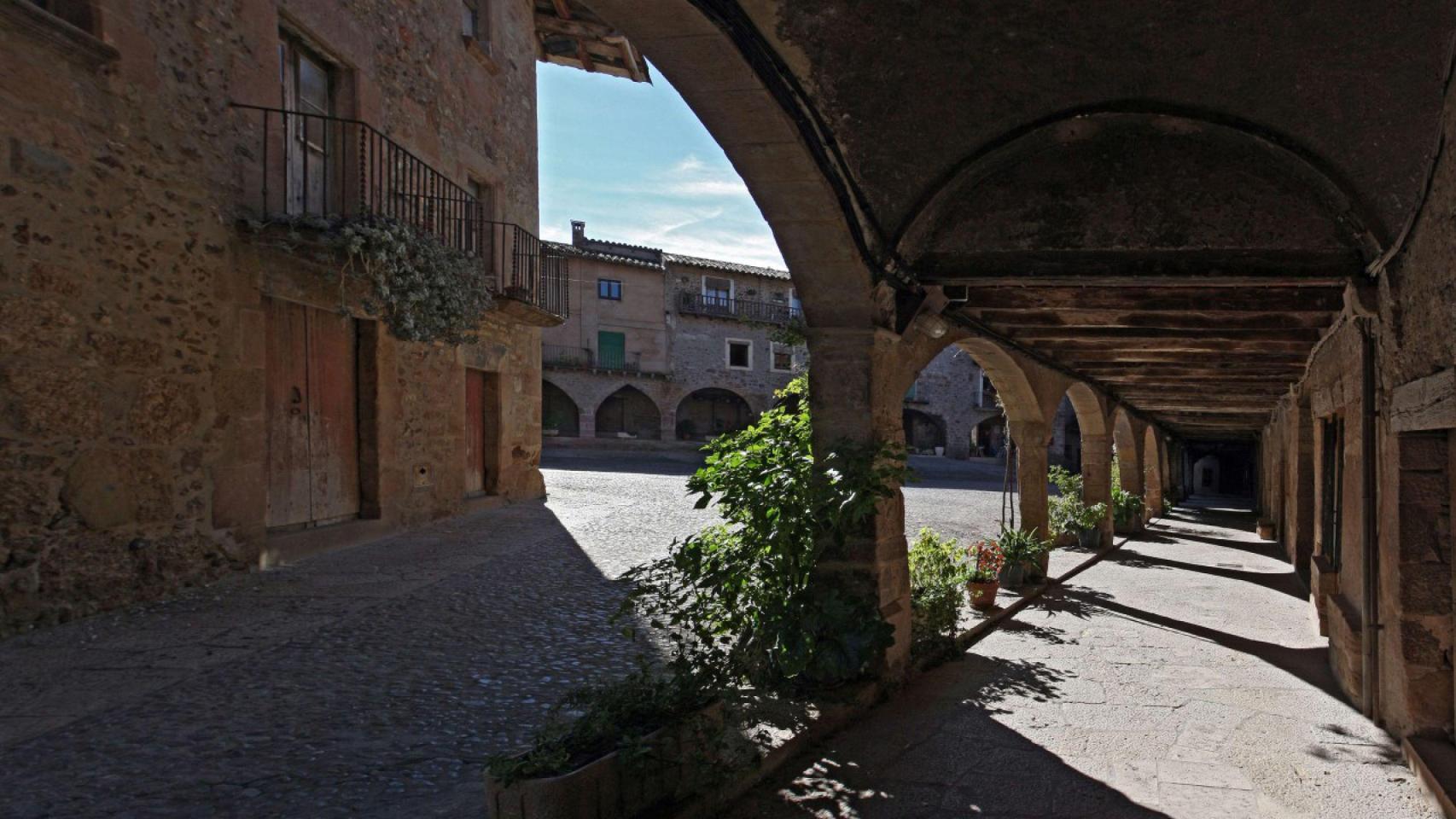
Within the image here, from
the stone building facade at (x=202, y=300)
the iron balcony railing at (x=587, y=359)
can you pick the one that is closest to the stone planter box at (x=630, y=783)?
the stone building facade at (x=202, y=300)

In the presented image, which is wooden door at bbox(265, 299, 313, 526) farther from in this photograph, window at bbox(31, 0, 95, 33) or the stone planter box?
the stone planter box

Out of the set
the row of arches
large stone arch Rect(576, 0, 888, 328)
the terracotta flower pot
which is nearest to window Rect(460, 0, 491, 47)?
large stone arch Rect(576, 0, 888, 328)

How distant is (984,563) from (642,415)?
96.1 feet

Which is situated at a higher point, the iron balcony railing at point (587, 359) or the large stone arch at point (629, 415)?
the iron balcony railing at point (587, 359)

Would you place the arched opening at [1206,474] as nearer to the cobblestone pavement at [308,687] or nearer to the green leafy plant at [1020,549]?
the green leafy plant at [1020,549]

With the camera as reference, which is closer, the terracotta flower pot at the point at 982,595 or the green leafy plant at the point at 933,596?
the green leafy plant at the point at 933,596

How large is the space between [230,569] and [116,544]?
44.7 inches

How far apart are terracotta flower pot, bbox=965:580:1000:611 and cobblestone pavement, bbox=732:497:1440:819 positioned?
0.25m

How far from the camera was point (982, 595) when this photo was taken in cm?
684

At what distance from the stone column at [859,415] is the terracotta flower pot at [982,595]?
2.54 meters

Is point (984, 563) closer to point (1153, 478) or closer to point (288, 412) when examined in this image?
point (288, 412)

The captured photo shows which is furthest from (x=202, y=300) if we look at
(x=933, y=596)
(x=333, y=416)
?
(x=933, y=596)

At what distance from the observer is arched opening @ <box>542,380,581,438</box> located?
109 feet

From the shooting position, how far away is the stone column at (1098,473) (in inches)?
464
